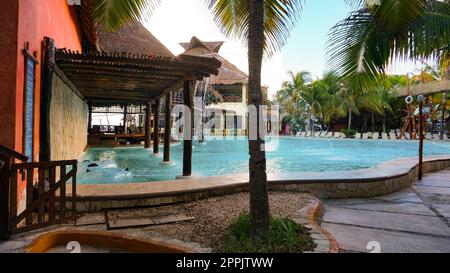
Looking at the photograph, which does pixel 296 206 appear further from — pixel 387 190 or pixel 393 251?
pixel 387 190

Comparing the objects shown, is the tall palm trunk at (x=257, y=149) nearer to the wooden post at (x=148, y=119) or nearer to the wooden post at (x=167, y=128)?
the wooden post at (x=167, y=128)

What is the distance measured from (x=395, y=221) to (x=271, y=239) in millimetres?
2248

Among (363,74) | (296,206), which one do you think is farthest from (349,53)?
(296,206)

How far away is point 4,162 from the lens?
3250 millimetres

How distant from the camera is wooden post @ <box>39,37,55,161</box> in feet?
16.4

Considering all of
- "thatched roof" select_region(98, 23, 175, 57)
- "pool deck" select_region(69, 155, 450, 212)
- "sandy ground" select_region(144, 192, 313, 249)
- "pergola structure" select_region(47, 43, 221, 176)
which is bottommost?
"sandy ground" select_region(144, 192, 313, 249)

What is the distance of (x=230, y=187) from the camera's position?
5688 mm

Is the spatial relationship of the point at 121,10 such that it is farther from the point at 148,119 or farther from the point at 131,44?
the point at 148,119

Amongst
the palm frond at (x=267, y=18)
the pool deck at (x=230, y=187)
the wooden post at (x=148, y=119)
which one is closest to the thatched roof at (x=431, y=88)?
the pool deck at (x=230, y=187)

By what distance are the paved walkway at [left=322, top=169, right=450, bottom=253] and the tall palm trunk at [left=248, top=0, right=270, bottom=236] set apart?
91 centimetres

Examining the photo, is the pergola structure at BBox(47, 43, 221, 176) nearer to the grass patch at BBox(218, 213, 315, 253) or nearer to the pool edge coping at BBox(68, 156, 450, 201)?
the pool edge coping at BBox(68, 156, 450, 201)

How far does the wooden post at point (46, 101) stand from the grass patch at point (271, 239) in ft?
10.0

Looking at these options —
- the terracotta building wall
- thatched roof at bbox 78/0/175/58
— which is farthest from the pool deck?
thatched roof at bbox 78/0/175/58
